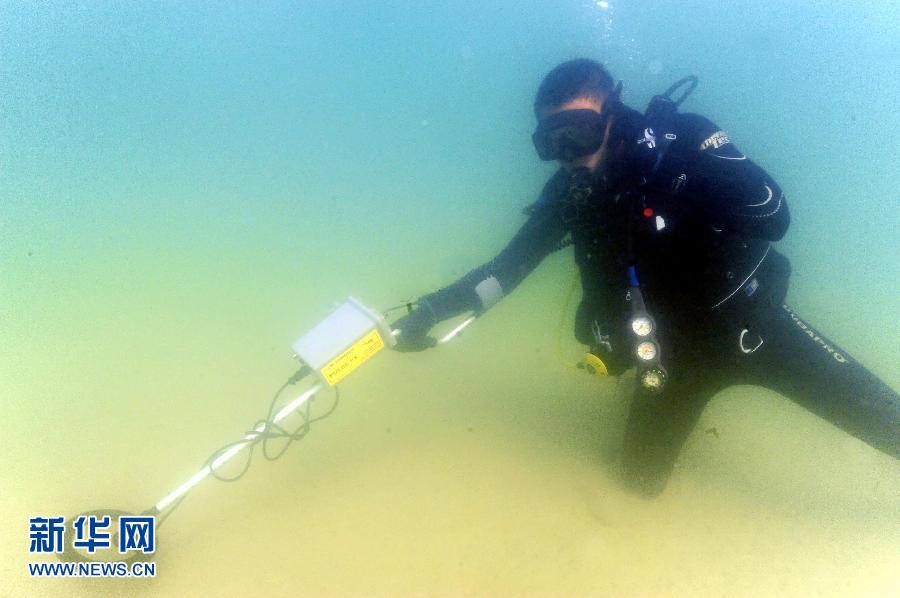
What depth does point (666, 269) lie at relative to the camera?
242 cm

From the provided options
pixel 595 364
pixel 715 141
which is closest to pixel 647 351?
pixel 595 364

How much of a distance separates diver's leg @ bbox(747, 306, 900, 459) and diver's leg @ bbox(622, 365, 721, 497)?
33 cm

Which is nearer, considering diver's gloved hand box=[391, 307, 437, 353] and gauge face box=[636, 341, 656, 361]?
gauge face box=[636, 341, 656, 361]

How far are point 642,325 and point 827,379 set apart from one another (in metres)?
1.39

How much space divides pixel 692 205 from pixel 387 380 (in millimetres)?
3349

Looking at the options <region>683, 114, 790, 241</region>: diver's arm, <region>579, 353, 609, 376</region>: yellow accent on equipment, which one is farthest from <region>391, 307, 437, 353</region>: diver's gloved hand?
<region>683, 114, 790, 241</region>: diver's arm

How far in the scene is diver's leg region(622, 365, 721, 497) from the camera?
9.19 ft

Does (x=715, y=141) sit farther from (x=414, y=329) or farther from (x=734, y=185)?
(x=414, y=329)

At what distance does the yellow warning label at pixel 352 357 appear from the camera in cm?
228

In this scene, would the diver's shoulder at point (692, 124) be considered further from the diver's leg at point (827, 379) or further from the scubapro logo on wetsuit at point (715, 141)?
the diver's leg at point (827, 379)

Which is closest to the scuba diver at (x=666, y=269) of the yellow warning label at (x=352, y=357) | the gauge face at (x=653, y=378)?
the gauge face at (x=653, y=378)

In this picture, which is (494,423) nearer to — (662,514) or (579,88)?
(662,514)

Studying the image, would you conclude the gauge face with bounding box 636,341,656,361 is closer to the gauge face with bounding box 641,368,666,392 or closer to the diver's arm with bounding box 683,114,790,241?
the gauge face with bounding box 641,368,666,392

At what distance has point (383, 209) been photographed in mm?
18531
